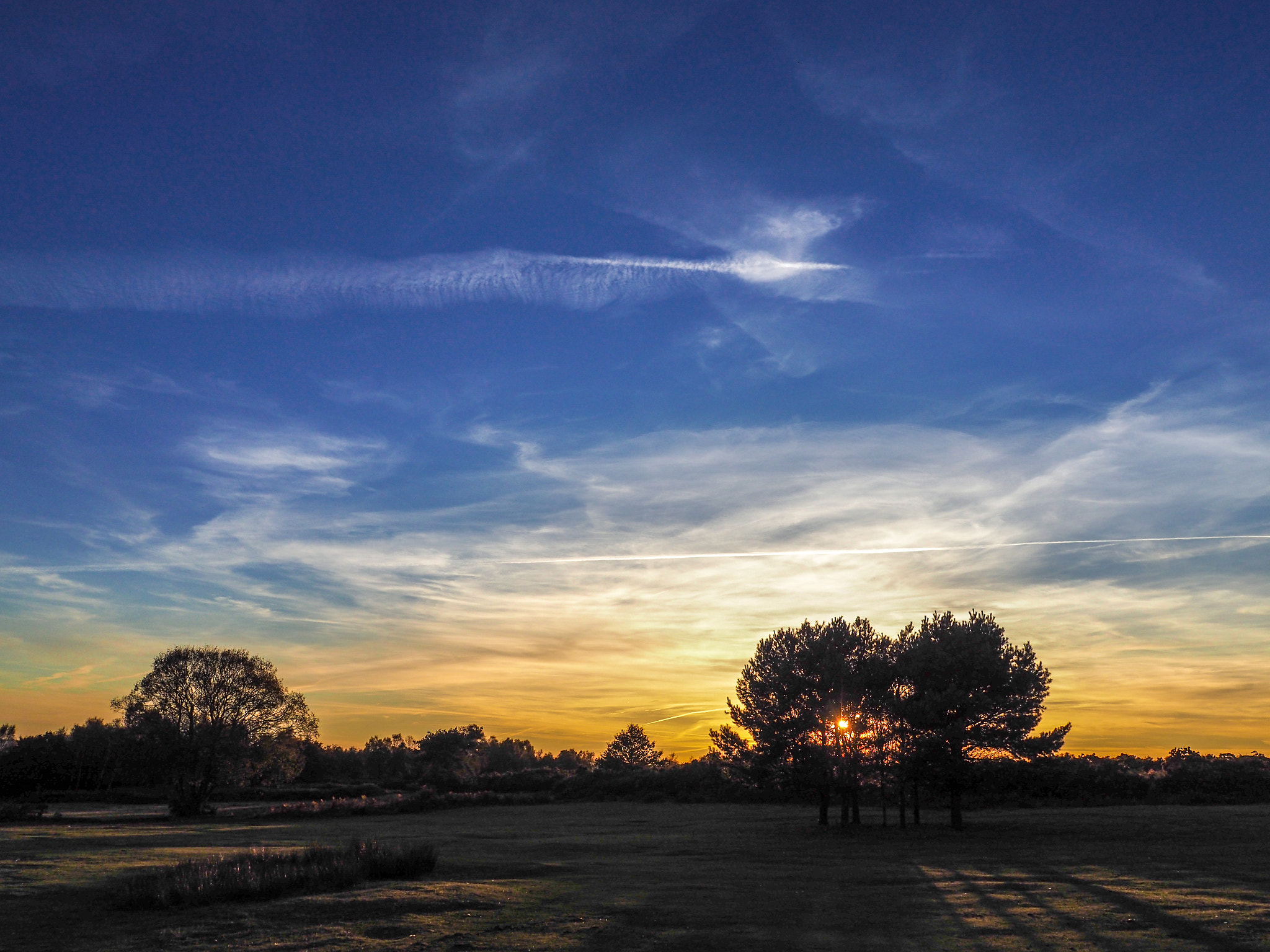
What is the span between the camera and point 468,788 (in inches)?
3816

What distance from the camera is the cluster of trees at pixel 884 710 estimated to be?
44.3 m

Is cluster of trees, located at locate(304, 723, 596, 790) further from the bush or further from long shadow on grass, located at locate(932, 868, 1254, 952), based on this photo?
long shadow on grass, located at locate(932, 868, 1254, 952)

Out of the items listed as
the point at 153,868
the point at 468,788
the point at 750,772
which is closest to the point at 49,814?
the point at 468,788

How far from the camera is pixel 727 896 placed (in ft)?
74.5

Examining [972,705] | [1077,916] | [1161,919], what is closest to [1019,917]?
[1077,916]

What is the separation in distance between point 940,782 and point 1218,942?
99.5ft

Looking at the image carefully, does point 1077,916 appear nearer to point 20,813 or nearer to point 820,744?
point 820,744

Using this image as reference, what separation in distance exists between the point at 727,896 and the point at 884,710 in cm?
2805

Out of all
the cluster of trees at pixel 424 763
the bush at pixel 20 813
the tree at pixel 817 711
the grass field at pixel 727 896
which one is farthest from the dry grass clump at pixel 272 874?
the cluster of trees at pixel 424 763

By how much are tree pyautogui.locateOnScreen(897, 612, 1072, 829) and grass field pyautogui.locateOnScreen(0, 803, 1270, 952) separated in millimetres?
3822

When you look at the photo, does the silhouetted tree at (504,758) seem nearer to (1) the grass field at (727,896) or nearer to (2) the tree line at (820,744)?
(2) the tree line at (820,744)

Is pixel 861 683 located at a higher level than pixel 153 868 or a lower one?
higher

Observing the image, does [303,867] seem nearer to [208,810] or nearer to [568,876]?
[568,876]

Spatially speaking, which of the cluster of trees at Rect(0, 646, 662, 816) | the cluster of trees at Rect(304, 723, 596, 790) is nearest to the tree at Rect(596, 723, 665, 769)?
the cluster of trees at Rect(304, 723, 596, 790)
